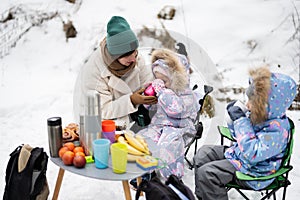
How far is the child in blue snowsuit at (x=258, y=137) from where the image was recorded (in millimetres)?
2139

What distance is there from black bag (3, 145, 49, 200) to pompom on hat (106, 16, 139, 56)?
2.57ft

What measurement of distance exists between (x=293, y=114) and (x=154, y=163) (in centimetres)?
234

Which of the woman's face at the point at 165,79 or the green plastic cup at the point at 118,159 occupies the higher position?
the woman's face at the point at 165,79

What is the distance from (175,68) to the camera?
244 cm

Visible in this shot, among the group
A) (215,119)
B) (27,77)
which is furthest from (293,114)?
(27,77)

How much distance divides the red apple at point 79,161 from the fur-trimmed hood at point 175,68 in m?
0.71

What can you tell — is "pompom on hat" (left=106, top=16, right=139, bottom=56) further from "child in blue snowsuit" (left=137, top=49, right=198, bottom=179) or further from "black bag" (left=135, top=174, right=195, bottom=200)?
"black bag" (left=135, top=174, right=195, bottom=200)

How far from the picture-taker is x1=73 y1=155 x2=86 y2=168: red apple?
2113 millimetres

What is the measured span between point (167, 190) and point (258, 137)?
0.58 metres

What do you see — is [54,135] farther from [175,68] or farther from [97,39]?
[97,39]

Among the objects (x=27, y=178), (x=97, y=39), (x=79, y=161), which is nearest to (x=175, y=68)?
(x=79, y=161)

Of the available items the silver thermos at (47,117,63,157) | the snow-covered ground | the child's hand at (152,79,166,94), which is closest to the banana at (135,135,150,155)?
the child's hand at (152,79,166,94)

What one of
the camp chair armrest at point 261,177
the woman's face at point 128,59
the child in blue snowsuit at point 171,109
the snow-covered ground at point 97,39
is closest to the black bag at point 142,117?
the child in blue snowsuit at point 171,109

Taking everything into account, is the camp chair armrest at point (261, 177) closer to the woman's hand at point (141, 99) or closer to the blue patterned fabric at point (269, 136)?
the blue patterned fabric at point (269, 136)
